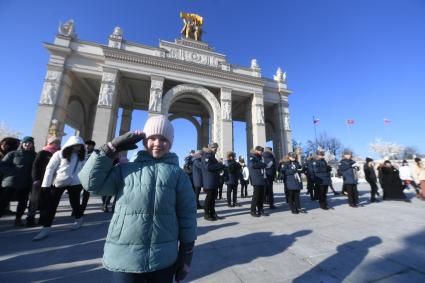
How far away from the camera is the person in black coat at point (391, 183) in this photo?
7963mm

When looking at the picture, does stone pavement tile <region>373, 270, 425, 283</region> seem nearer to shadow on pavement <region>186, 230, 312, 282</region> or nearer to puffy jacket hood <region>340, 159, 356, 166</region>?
shadow on pavement <region>186, 230, 312, 282</region>

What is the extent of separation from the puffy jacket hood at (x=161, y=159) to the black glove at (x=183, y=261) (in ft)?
2.12

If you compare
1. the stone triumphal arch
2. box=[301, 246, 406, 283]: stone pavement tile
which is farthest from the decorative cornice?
box=[301, 246, 406, 283]: stone pavement tile

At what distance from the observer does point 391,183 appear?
8.16 meters

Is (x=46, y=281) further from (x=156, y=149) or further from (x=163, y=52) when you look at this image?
(x=163, y=52)

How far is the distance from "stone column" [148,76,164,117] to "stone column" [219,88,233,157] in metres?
5.83

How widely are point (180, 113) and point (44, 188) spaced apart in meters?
20.6

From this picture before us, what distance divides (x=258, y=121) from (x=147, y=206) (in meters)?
18.8

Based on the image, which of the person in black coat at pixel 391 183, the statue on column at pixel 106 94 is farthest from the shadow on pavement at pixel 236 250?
the statue on column at pixel 106 94

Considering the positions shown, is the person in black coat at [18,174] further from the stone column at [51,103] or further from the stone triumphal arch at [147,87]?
the stone column at [51,103]

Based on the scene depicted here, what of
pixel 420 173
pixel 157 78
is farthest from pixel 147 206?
pixel 157 78

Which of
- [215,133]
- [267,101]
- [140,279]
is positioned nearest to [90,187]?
[140,279]

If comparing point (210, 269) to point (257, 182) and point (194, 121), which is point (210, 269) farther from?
point (194, 121)

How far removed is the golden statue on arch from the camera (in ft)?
71.6
